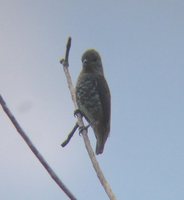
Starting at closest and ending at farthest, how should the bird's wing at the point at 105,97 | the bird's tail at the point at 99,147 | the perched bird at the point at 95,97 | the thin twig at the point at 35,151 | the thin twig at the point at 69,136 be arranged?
1. the thin twig at the point at 35,151
2. the thin twig at the point at 69,136
3. the bird's tail at the point at 99,147
4. the perched bird at the point at 95,97
5. the bird's wing at the point at 105,97

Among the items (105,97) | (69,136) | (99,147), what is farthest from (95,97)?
(69,136)

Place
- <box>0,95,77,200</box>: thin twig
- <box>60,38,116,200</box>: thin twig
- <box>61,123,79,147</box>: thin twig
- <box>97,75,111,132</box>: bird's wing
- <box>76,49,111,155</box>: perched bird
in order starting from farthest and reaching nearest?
<box>97,75,111,132</box>: bird's wing < <box>76,49,111,155</box>: perched bird < <box>61,123,79,147</box>: thin twig < <box>60,38,116,200</box>: thin twig < <box>0,95,77,200</box>: thin twig

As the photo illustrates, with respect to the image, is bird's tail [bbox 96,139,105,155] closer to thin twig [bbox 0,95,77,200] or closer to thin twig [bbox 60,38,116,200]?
thin twig [bbox 60,38,116,200]

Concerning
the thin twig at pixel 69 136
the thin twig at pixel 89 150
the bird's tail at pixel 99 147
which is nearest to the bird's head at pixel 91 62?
the bird's tail at pixel 99 147

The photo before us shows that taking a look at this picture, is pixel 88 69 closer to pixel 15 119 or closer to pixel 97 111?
pixel 97 111

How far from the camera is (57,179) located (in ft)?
5.88

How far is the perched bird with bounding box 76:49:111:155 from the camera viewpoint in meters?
4.95

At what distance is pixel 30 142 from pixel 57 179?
0.16m

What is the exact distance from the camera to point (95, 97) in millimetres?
5559

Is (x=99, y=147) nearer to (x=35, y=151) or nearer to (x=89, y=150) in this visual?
(x=89, y=150)

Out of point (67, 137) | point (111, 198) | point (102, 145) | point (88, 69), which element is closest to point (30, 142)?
point (111, 198)

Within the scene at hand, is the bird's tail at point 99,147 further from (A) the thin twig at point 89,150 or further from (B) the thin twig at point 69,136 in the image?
(B) the thin twig at point 69,136

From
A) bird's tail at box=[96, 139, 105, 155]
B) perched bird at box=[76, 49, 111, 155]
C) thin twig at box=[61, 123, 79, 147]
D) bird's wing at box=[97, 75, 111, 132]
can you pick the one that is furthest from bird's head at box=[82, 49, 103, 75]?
thin twig at box=[61, 123, 79, 147]

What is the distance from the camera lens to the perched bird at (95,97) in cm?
495
